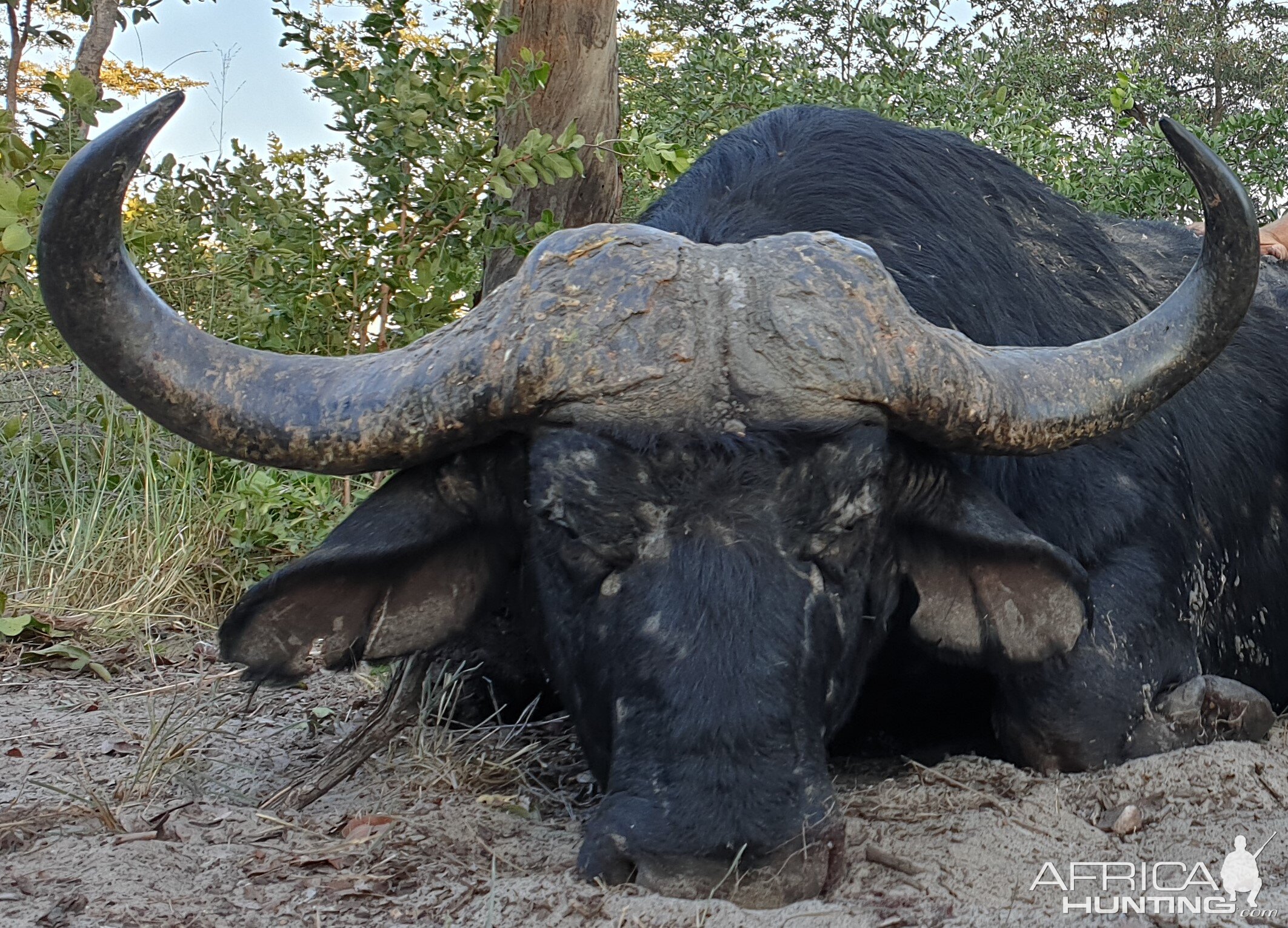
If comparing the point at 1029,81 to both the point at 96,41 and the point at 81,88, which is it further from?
the point at 81,88

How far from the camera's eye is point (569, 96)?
19.4 feet

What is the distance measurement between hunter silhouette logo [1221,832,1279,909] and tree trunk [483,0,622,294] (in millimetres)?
3863

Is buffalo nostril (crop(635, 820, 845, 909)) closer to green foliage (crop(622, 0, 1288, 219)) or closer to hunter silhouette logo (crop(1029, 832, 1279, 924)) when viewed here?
hunter silhouette logo (crop(1029, 832, 1279, 924))

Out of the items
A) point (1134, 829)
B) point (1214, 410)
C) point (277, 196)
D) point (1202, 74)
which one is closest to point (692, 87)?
point (277, 196)

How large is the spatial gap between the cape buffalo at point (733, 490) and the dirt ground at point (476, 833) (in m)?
0.16

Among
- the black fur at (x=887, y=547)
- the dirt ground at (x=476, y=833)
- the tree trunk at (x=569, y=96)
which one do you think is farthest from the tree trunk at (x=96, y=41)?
the black fur at (x=887, y=547)

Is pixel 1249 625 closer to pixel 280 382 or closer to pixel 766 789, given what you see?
pixel 766 789

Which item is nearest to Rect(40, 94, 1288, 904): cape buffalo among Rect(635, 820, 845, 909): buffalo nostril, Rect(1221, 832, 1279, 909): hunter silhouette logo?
Rect(635, 820, 845, 909): buffalo nostril

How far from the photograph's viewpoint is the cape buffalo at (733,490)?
252 centimetres

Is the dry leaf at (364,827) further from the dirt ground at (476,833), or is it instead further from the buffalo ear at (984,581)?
the buffalo ear at (984,581)

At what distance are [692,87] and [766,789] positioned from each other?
651 centimetres

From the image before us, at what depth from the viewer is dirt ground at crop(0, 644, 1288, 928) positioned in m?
2.32

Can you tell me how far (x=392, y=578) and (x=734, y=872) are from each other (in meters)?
1.17

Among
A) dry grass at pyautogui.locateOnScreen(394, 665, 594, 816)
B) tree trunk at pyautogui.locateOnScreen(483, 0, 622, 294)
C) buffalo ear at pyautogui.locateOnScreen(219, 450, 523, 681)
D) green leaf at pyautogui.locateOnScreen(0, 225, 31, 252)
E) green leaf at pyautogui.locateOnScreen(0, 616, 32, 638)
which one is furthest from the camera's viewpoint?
tree trunk at pyautogui.locateOnScreen(483, 0, 622, 294)
